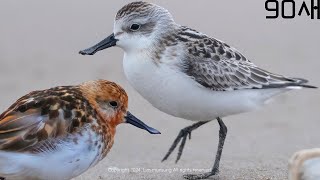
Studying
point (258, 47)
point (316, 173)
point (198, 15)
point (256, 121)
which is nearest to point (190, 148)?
point (256, 121)

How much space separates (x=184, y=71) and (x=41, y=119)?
1.23 m

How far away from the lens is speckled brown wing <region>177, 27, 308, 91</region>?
19.1 feet

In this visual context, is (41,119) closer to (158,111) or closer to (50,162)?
(50,162)

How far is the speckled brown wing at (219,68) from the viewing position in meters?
5.81

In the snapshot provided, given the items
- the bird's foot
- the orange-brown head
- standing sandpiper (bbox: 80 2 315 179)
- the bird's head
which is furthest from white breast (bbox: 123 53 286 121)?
the orange-brown head

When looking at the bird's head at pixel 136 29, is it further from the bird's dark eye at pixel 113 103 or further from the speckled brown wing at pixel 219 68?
the bird's dark eye at pixel 113 103

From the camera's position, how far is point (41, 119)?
15.7ft

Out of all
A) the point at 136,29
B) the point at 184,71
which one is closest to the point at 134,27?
the point at 136,29

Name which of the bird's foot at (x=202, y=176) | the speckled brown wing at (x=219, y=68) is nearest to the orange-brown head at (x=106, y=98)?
the speckled brown wing at (x=219, y=68)

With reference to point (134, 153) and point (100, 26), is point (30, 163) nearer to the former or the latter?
point (134, 153)

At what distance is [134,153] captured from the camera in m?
6.76

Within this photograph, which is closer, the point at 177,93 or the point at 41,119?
the point at 41,119

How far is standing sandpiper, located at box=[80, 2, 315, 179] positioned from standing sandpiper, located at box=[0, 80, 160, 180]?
27.5 inches

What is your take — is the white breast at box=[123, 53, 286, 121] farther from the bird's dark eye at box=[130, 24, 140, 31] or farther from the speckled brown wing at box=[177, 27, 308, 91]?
the bird's dark eye at box=[130, 24, 140, 31]
